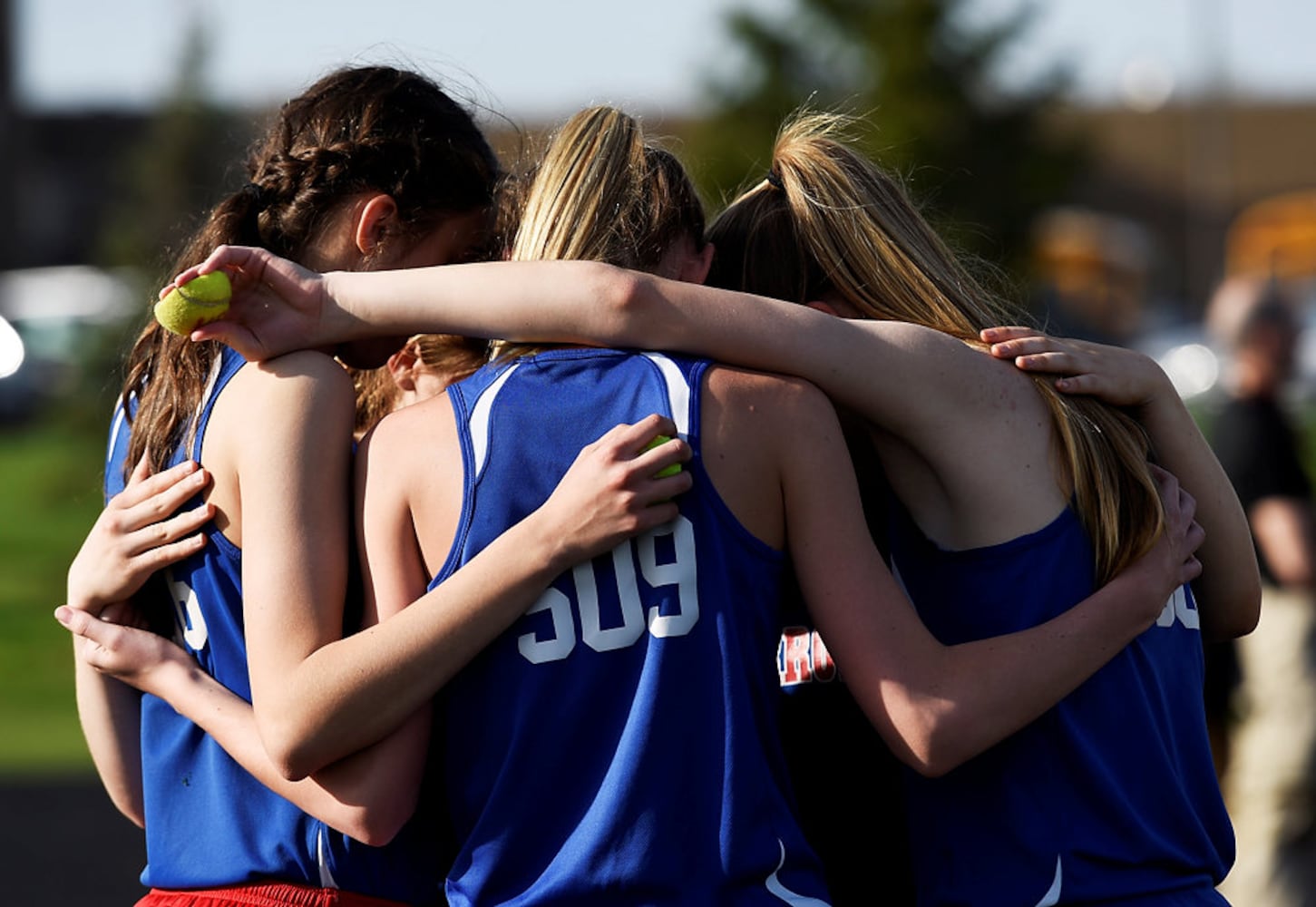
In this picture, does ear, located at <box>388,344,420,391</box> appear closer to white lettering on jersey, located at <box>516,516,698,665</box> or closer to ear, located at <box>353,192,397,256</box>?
ear, located at <box>353,192,397,256</box>

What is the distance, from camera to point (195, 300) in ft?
7.20

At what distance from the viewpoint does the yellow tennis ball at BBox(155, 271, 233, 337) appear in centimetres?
219

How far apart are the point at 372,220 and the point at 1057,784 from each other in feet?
4.54

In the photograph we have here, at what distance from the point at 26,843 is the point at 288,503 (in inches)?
218

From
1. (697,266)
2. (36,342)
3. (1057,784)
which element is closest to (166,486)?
(697,266)

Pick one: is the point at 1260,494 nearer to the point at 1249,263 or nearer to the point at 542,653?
the point at 542,653

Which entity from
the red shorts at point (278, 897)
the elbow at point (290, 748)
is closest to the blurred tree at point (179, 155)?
the red shorts at point (278, 897)

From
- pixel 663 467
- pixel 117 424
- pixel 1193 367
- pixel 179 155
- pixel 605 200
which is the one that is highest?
pixel 605 200

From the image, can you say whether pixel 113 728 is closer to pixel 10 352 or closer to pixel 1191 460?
pixel 1191 460

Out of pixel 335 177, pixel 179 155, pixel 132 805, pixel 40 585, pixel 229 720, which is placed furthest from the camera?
pixel 179 155

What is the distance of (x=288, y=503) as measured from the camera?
213 centimetres

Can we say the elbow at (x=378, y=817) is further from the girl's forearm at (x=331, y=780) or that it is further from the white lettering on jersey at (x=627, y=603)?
the white lettering on jersey at (x=627, y=603)

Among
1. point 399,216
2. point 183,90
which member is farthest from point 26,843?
point 183,90

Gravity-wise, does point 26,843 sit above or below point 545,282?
below
